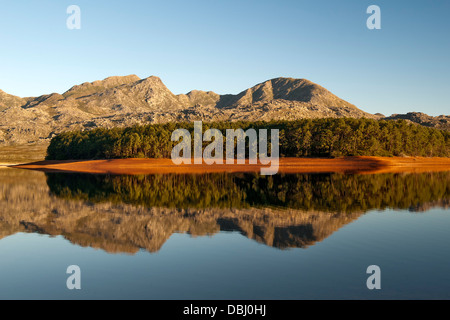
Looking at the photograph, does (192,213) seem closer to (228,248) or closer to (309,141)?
(228,248)

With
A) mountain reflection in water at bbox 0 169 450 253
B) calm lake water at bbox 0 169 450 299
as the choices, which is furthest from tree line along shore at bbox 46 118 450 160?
calm lake water at bbox 0 169 450 299

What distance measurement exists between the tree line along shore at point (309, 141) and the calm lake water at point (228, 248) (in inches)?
4408

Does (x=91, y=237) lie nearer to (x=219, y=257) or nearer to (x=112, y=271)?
→ (x=112, y=271)

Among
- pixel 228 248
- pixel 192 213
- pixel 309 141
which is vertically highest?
pixel 309 141

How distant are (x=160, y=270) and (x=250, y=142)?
490 feet

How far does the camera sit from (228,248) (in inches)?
945

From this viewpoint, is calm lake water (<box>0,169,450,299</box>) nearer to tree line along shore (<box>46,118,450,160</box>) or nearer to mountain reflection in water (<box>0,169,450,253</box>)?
mountain reflection in water (<box>0,169,450,253</box>)

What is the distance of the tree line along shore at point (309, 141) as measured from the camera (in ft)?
502

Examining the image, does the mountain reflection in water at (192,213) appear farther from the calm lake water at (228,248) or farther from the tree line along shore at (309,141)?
the tree line along shore at (309,141)

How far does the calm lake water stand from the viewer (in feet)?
55.3

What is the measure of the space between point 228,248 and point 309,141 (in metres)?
138

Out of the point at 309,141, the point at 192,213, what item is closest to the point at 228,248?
the point at 192,213

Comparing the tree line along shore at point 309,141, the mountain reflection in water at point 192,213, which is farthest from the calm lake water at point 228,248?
the tree line along shore at point 309,141
